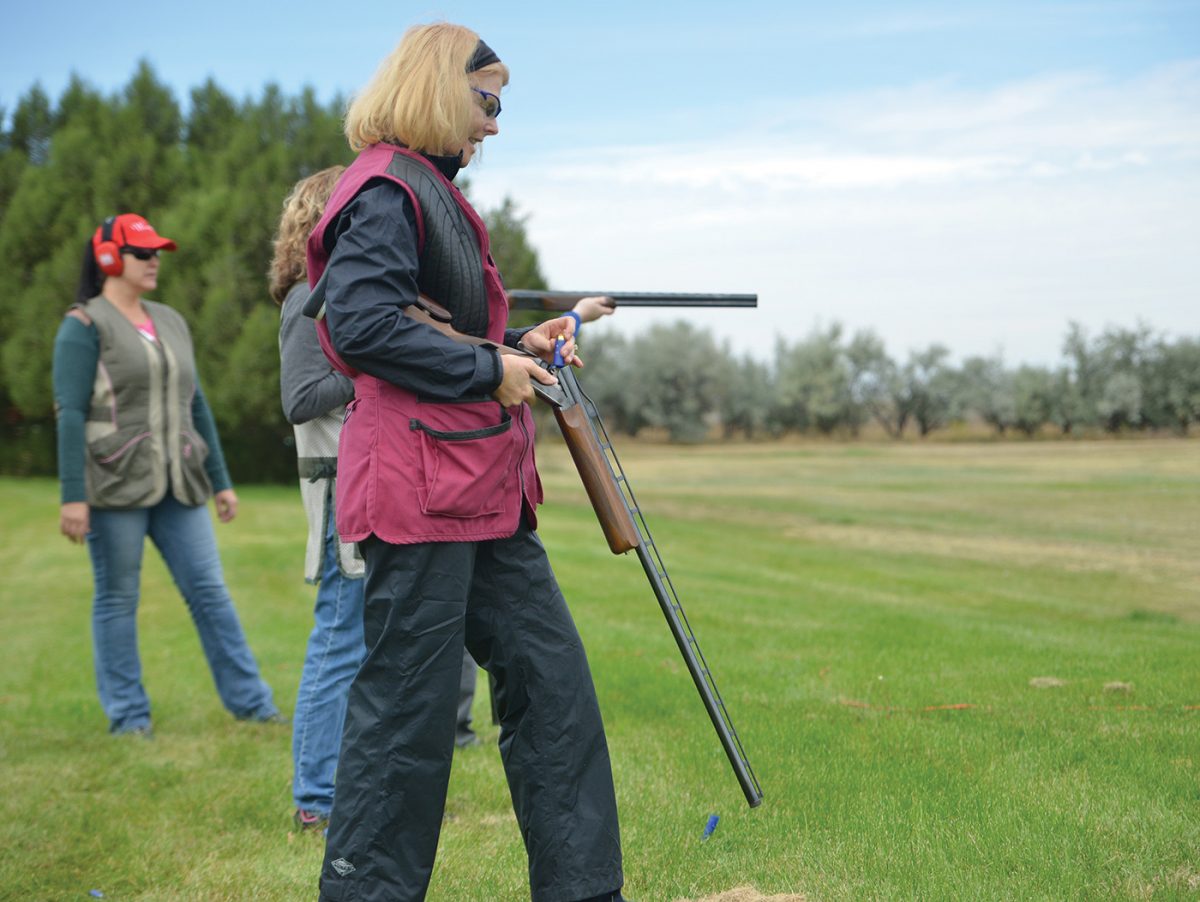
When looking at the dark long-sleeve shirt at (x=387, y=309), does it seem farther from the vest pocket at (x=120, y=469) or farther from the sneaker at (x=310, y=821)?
the vest pocket at (x=120, y=469)

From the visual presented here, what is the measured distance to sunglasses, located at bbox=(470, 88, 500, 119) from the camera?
3.47m

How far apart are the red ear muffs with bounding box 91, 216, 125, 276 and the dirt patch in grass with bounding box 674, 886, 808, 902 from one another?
4592 mm

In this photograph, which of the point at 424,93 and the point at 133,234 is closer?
the point at 424,93

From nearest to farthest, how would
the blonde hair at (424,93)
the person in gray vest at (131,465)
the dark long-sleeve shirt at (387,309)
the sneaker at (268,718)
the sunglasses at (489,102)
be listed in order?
the dark long-sleeve shirt at (387,309) < the blonde hair at (424,93) < the sunglasses at (489,102) < the person in gray vest at (131,465) < the sneaker at (268,718)

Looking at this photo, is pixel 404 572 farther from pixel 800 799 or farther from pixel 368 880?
pixel 800 799

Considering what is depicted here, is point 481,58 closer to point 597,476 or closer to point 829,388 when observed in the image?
point 597,476

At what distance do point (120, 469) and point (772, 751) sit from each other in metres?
3.68

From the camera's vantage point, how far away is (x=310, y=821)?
192 inches

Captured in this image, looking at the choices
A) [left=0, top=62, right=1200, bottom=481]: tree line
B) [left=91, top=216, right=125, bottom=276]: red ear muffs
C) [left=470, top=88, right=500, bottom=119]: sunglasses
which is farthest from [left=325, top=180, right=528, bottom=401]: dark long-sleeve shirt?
[left=0, top=62, right=1200, bottom=481]: tree line

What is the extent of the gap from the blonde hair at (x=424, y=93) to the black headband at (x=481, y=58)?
12mm

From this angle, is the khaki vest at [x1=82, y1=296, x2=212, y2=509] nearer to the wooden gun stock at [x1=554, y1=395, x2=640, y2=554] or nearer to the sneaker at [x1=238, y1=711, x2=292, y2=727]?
the sneaker at [x1=238, y1=711, x2=292, y2=727]

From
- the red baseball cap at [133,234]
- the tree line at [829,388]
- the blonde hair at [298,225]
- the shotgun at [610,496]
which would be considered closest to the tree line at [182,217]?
A: the red baseball cap at [133,234]

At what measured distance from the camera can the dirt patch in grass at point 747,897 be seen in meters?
3.79

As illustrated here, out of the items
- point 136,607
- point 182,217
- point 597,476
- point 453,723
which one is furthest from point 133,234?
point 182,217
